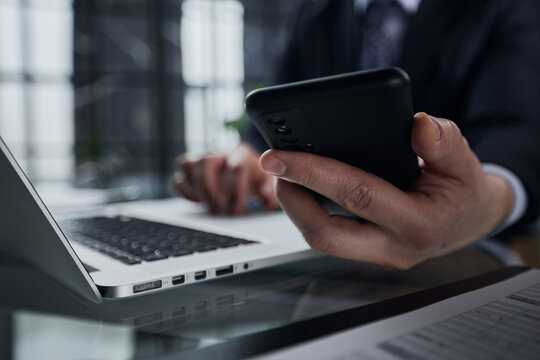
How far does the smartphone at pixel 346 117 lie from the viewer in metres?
0.24

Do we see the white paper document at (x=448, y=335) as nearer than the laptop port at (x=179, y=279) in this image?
Yes

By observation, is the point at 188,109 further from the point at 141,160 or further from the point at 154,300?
the point at 154,300

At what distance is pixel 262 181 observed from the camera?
0.66 m

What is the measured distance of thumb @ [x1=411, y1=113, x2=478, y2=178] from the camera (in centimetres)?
27

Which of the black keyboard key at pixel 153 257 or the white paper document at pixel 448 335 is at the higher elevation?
the white paper document at pixel 448 335

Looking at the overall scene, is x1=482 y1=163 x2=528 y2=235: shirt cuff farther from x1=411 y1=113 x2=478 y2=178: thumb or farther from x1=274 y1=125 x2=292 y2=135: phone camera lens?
x1=274 y1=125 x2=292 y2=135: phone camera lens

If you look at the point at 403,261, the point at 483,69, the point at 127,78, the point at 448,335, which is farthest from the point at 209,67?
the point at 448,335

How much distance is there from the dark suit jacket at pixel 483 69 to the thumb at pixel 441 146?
229 millimetres

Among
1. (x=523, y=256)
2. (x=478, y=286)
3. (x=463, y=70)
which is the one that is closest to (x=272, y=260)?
(x=478, y=286)

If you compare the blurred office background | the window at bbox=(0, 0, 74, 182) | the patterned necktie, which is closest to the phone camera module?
the patterned necktie

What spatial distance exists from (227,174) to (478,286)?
0.41m

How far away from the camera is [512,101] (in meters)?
0.60

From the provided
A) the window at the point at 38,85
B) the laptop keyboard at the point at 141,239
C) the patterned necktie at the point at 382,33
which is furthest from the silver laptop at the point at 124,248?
the window at the point at 38,85

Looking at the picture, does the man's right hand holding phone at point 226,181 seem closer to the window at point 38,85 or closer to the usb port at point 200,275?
the usb port at point 200,275
